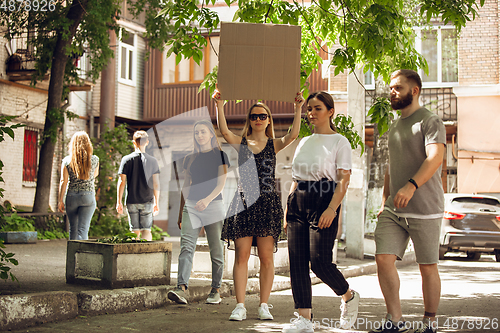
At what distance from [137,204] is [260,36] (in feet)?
11.3

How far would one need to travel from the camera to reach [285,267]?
28.0 feet

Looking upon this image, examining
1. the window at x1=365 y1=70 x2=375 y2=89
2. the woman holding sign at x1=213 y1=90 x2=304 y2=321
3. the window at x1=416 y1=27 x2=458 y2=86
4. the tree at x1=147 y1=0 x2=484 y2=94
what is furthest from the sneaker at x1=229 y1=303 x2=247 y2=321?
the window at x1=416 y1=27 x2=458 y2=86

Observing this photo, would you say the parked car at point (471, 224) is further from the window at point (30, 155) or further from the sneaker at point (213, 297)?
the window at point (30, 155)

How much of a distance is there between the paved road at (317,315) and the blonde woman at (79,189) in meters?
2.22

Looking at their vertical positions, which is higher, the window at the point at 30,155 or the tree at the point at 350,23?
the tree at the point at 350,23

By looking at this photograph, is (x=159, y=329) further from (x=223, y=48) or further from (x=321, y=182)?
(x=223, y=48)

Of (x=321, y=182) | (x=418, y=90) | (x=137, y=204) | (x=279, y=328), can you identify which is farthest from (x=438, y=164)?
(x=137, y=204)

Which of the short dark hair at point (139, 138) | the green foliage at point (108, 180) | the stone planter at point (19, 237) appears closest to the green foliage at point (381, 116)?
the short dark hair at point (139, 138)

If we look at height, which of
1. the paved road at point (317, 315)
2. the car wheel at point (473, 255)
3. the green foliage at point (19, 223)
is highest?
the green foliage at point (19, 223)

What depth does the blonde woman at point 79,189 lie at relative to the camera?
292 inches

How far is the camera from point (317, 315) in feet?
17.9

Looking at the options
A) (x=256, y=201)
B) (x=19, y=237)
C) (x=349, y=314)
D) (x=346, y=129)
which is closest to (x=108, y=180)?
(x=19, y=237)

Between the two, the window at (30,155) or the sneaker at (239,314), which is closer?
the sneaker at (239,314)

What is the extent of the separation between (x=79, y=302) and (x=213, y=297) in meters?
1.51
